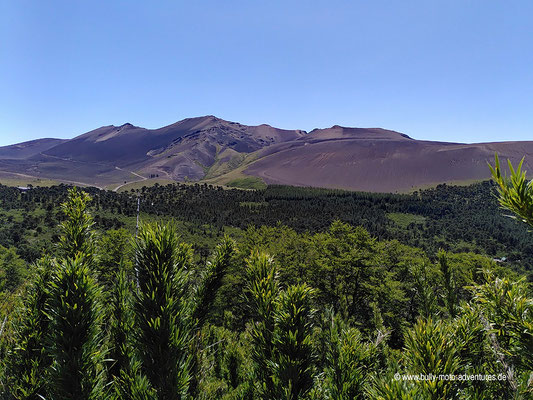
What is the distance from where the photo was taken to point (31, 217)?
7769 centimetres

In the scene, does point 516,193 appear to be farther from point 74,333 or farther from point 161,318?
point 74,333

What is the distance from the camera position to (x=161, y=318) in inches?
167

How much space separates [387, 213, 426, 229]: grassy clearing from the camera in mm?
151250

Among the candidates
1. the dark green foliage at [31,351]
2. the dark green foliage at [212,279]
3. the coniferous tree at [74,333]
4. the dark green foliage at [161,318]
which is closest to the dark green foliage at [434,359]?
the dark green foliage at [161,318]

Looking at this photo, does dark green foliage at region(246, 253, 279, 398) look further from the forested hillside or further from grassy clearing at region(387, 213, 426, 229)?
grassy clearing at region(387, 213, 426, 229)

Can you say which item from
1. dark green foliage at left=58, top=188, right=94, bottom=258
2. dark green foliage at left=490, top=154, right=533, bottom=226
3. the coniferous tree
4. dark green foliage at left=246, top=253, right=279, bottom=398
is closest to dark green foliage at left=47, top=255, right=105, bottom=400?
the coniferous tree

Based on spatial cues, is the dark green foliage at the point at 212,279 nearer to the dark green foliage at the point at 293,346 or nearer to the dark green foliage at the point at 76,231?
the dark green foliage at the point at 293,346

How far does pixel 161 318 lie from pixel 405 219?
6738 inches

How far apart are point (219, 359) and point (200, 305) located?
12.4 metres

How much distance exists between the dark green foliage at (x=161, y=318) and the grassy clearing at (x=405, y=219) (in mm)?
156794

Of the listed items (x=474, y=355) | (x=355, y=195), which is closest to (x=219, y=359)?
(x=474, y=355)

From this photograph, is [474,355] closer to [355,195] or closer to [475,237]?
[475,237]

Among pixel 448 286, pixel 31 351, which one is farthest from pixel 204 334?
pixel 448 286

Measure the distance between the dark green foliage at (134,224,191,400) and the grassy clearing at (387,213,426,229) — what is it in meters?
157
